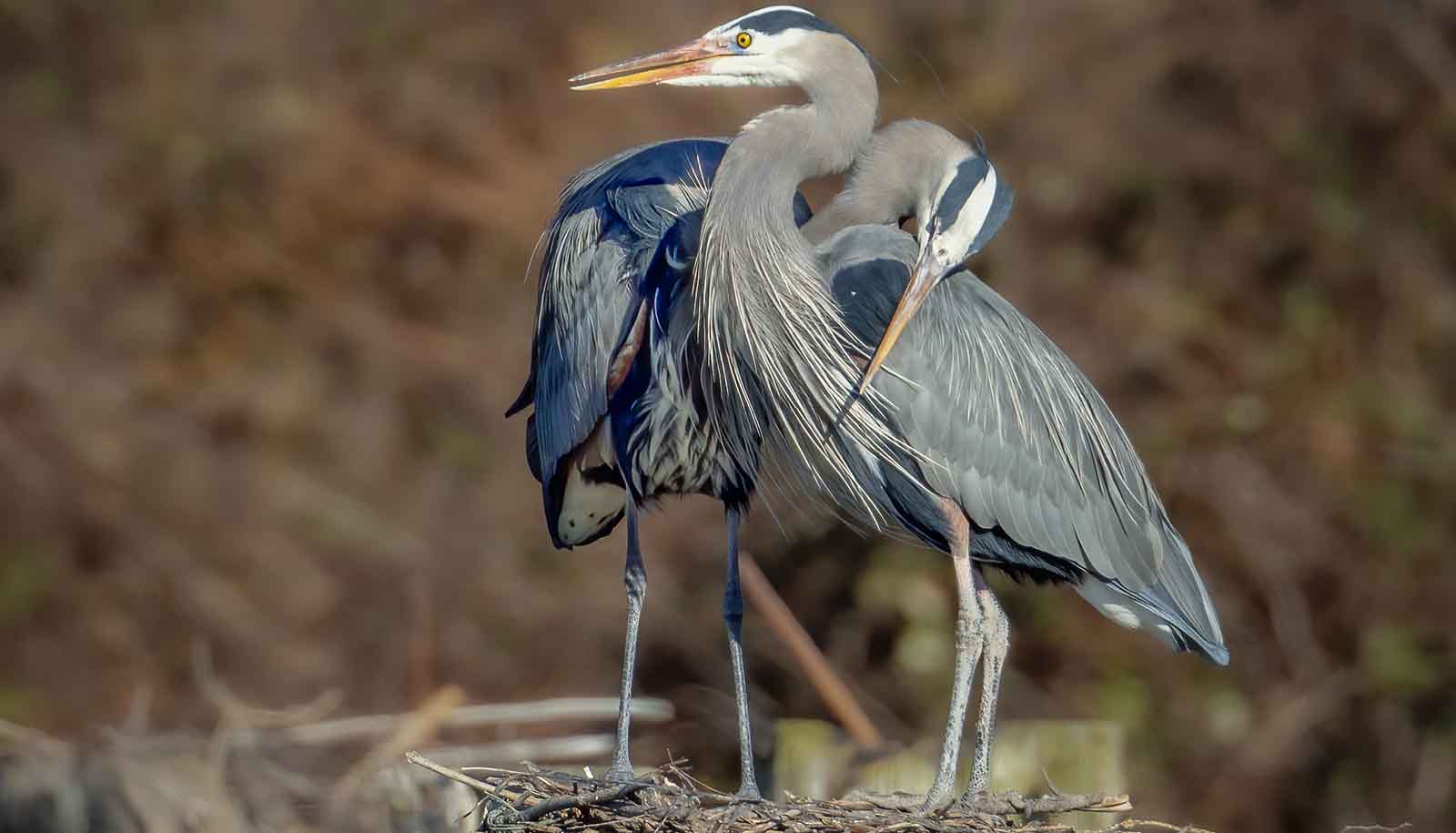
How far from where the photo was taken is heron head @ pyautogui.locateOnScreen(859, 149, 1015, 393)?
129 inches

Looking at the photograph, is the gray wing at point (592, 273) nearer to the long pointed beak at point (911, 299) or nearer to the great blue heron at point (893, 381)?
the great blue heron at point (893, 381)

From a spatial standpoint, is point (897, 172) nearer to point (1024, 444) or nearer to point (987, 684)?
point (1024, 444)

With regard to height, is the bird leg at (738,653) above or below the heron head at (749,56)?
below

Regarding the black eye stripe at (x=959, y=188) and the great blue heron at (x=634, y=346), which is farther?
the great blue heron at (x=634, y=346)

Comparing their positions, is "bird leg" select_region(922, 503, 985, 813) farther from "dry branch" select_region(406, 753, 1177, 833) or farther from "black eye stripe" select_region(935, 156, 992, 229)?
"black eye stripe" select_region(935, 156, 992, 229)

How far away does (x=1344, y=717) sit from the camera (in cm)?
676

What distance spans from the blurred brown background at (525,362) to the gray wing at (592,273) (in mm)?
2438

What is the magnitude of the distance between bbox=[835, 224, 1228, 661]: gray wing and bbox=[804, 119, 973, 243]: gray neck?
83mm

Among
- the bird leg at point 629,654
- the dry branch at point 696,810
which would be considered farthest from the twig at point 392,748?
the dry branch at point 696,810

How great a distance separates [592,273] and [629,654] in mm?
677

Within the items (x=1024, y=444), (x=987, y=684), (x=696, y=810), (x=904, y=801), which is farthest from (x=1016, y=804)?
(x=1024, y=444)

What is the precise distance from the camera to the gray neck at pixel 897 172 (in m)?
3.48

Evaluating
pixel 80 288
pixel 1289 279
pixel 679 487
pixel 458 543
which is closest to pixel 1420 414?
pixel 1289 279

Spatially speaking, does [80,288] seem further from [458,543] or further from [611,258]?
[611,258]
